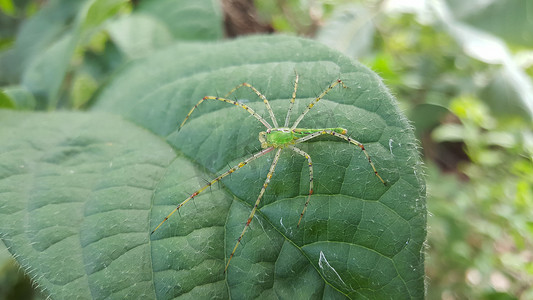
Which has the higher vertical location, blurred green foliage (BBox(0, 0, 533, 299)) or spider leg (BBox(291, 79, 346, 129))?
spider leg (BBox(291, 79, 346, 129))

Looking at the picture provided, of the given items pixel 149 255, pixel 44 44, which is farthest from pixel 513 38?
pixel 44 44

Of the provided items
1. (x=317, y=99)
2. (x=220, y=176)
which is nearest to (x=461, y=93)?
(x=317, y=99)

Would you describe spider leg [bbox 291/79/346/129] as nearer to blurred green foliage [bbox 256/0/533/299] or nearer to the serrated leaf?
the serrated leaf

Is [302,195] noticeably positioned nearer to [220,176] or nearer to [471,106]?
[220,176]

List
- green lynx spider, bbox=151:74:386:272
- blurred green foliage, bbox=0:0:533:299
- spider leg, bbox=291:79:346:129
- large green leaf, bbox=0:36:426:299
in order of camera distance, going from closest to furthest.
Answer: large green leaf, bbox=0:36:426:299 < green lynx spider, bbox=151:74:386:272 < spider leg, bbox=291:79:346:129 < blurred green foliage, bbox=0:0:533:299

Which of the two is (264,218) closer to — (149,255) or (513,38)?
(149,255)

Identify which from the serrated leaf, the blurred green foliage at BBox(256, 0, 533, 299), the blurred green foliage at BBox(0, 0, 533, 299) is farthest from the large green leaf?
the blurred green foliage at BBox(256, 0, 533, 299)
